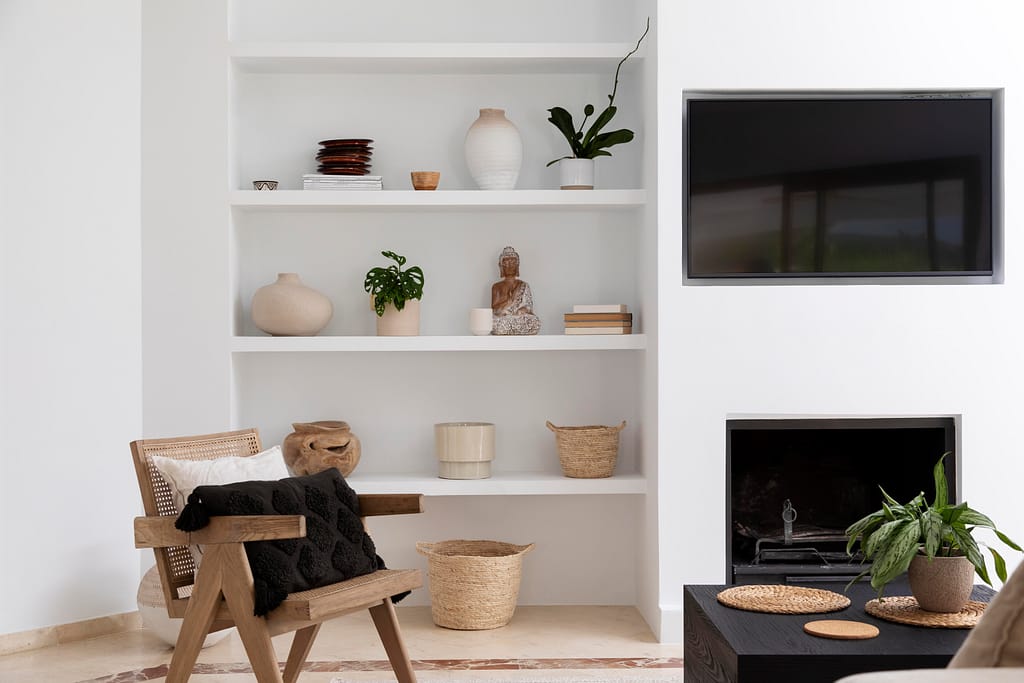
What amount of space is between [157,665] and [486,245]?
198cm

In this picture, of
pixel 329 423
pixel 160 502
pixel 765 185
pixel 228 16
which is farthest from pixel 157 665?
pixel 765 185

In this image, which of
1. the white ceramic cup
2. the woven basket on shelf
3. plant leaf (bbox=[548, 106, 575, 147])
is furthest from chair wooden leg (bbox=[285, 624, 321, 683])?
plant leaf (bbox=[548, 106, 575, 147])

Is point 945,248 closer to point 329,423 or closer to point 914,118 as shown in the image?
point 914,118

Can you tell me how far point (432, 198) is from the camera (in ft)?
12.8

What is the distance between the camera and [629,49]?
394 centimetres

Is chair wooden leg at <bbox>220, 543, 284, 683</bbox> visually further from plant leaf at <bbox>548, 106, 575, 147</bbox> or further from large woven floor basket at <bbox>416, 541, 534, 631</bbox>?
plant leaf at <bbox>548, 106, 575, 147</bbox>

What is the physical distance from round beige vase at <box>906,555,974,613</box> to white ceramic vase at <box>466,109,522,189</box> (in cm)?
227

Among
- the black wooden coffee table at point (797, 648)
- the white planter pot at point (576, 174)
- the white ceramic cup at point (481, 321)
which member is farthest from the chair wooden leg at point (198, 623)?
the white planter pot at point (576, 174)

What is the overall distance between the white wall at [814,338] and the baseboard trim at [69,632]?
1997mm

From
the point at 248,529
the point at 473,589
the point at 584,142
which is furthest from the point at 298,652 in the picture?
the point at 584,142

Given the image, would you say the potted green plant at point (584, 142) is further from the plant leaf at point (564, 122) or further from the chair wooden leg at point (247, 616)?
the chair wooden leg at point (247, 616)

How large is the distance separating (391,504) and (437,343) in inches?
41.2

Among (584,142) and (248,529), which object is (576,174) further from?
(248,529)

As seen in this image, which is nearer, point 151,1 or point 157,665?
point 157,665
